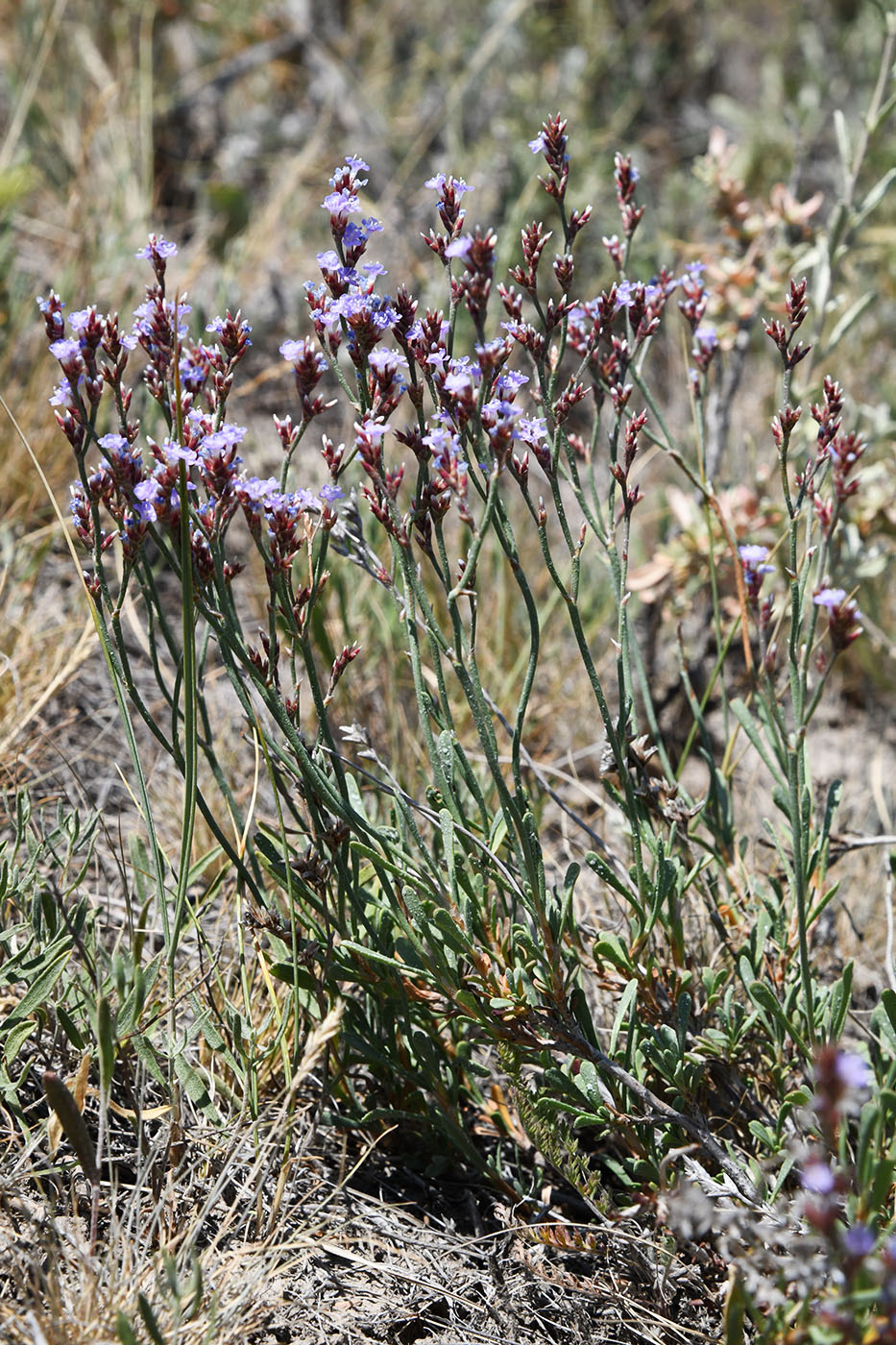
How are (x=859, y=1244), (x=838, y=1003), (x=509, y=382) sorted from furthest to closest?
(x=838, y=1003) → (x=509, y=382) → (x=859, y=1244)

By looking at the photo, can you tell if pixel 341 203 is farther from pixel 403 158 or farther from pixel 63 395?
pixel 403 158

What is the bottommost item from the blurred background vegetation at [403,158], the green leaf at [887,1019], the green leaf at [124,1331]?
the green leaf at [124,1331]

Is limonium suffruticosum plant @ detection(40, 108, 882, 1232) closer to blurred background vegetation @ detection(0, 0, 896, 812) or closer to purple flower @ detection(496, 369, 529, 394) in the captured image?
purple flower @ detection(496, 369, 529, 394)

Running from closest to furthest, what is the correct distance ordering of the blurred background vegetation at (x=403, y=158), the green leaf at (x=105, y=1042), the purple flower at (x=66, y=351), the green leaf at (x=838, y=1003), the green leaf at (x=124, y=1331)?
the green leaf at (x=124, y=1331) < the green leaf at (x=105, y=1042) < the purple flower at (x=66, y=351) < the green leaf at (x=838, y=1003) < the blurred background vegetation at (x=403, y=158)

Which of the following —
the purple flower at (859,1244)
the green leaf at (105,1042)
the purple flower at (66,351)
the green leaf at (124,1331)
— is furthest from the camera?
the purple flower at (66,351)

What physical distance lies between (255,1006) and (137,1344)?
2.07ft

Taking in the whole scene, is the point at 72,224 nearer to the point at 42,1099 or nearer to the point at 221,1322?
the point at 42,1099

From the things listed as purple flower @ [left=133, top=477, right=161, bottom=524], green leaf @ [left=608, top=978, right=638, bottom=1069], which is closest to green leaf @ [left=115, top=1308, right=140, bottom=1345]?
green leaf @ [left=608, top=978, right=638, bottom=1069]

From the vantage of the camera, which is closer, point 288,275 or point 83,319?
point 83,319

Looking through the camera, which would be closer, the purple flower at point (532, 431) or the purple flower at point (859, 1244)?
the purple flower at point (859, 1244)

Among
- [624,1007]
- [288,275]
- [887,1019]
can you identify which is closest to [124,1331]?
[624,1007]

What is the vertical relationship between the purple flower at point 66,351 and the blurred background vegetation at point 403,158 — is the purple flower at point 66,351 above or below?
below

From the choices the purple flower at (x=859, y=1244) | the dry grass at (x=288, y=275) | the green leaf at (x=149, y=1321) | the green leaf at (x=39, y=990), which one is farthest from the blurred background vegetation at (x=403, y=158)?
the purple flower at (x=859, y=1244)

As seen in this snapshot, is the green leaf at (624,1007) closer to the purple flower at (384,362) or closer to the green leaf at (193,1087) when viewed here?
the green leaf at (193,1087)
